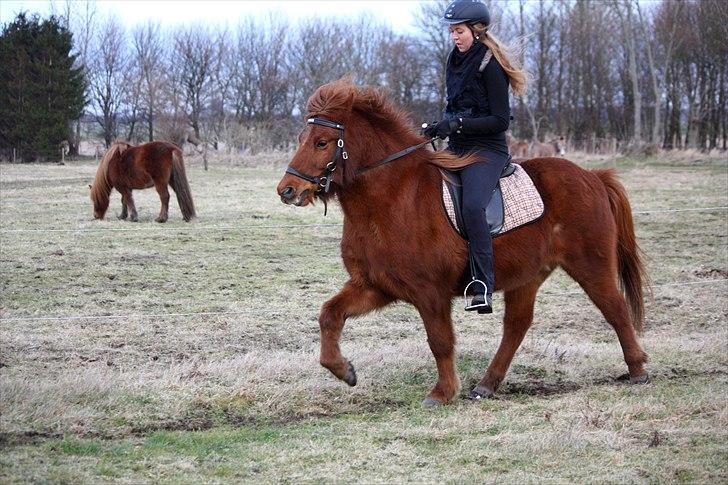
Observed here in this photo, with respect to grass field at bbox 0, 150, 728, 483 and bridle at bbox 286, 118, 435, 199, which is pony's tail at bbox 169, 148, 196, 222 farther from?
bridle at bbox 286, 118, 435, 199

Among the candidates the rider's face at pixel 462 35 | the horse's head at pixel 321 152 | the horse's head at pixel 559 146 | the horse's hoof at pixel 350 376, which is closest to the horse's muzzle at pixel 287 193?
the horse's head at pixel 321 152

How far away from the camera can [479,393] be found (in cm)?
645

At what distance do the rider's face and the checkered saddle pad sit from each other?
960mm

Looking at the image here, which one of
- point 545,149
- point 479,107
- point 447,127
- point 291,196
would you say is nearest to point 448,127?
point 447,127

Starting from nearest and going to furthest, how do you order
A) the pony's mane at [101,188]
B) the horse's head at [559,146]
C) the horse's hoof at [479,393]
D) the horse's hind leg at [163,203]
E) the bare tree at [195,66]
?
the horse's hoof at [479,393]
the horse's hind leg at [163,203]
the pony's mane at [101,188]
the horse's head at [559,146]
the bare tree at [195,66]

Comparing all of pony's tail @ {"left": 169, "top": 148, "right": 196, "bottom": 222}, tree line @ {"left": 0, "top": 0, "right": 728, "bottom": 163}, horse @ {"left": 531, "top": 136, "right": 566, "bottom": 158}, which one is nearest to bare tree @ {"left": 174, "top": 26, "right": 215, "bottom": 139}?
tree line @ {"left": 0, "top": 0, "right": 728, "bottom": 163}

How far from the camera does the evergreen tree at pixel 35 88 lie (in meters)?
43.0

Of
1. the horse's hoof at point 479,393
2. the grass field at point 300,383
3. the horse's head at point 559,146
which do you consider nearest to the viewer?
the grass field at point 300,383

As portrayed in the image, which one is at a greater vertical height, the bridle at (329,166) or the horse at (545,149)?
the horse at (545,149)

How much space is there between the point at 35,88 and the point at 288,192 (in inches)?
1703

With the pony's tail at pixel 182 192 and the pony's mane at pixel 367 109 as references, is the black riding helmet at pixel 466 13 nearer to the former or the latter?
the pony's mane at pixel 367 109

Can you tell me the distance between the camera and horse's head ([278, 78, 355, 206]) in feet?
18.6

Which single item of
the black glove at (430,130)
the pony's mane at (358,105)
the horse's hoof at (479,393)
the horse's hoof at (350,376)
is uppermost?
→ the pony's mane at (358,105)

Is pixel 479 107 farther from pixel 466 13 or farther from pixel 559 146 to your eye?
pixel 559 146
